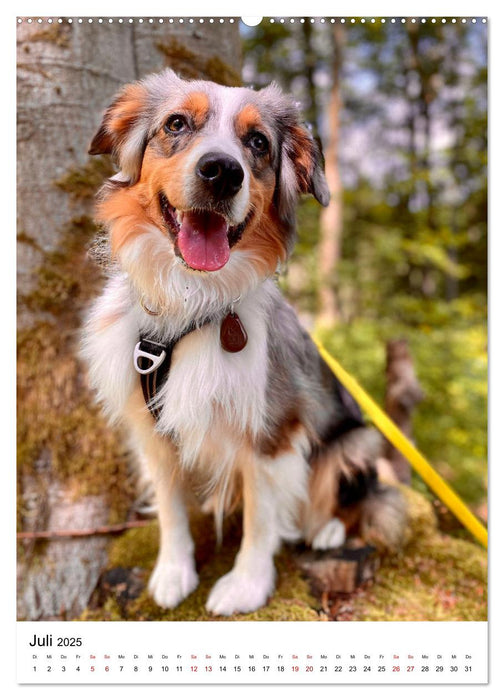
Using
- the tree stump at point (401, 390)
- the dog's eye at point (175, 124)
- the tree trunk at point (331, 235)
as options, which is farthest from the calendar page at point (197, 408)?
the tree trunk at point (331, 235)

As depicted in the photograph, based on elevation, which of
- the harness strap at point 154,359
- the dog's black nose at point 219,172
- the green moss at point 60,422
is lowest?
the green moss at point 60,422

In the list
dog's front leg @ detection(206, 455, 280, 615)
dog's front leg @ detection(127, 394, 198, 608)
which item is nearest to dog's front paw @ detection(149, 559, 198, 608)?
dog's front leg @ detection(127, 394, 198, 608)

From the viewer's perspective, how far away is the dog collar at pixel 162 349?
1.80m

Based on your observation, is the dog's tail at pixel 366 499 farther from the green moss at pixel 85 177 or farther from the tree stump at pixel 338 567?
the green moss at pixel 85 177

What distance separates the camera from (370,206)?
5.53 meters

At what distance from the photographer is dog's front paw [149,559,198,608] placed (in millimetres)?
2031

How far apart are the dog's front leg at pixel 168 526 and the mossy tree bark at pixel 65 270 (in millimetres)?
318

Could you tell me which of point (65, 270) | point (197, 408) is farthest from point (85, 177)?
point (197, 408)

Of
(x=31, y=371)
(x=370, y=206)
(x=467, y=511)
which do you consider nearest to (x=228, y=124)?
(x=31, y=371)

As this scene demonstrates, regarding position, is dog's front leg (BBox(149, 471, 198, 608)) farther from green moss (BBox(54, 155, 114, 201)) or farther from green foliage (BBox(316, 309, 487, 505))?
green foliage (BBox(316, 309, 487, 505))
